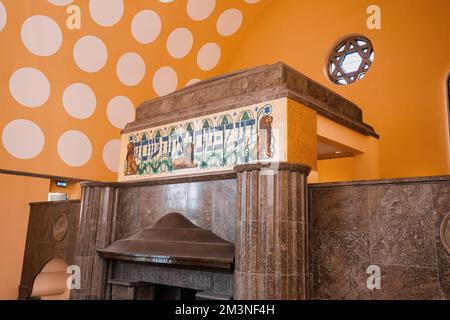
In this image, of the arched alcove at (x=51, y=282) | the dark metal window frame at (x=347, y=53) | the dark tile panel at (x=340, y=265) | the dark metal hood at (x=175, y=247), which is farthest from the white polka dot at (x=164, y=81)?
the dark tile panel at (x=340, y=265)

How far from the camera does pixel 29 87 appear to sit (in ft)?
25.3

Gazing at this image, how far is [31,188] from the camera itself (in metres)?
7.94

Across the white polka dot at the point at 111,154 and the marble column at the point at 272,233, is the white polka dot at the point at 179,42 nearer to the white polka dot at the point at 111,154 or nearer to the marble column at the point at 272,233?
the white polka dot at the point at 111,154

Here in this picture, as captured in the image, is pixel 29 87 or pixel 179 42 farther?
pixel 179 42

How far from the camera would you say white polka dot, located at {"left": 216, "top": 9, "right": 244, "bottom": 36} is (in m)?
9.88

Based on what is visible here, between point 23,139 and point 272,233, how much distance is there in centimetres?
553

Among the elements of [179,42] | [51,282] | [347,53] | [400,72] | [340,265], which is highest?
[179,42]

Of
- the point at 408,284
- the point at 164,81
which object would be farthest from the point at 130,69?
the point at 408,284

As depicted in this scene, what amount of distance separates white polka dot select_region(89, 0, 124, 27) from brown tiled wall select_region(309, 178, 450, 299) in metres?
5.73

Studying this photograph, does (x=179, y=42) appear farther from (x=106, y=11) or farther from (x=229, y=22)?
(x=106, y=11)

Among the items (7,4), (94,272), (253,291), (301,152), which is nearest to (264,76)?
(301,152)

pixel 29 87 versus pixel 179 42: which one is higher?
pixel 179 42

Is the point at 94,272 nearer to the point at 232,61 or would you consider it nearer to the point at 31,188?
the point at 31,188

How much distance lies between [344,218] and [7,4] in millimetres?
6680
